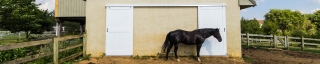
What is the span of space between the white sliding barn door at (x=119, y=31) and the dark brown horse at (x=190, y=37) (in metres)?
1.19

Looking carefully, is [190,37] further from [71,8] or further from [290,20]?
[290,20]

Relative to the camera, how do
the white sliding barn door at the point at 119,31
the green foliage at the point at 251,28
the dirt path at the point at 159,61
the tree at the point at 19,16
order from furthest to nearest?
the green foliage at the point at 251,28 → the tree at the point at 19,16 → the white sliding barn door at the point at 119,31 → the dirt path at the point at 159,61

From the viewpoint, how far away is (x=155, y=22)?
19.5 feet

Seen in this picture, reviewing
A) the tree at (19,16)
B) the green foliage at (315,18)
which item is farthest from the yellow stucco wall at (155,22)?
the green foliage at (315,18)

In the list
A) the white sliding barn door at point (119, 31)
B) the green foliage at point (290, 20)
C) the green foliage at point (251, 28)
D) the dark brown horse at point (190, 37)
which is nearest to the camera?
the dark brown horse at point (190, 37)

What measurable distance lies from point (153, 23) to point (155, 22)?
0.07 m

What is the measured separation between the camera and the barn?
19.2ft

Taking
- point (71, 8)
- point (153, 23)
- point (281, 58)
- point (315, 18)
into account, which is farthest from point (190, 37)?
point (315, 18)

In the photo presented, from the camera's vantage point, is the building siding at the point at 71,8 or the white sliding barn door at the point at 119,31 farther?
the building siding at the point at 71,8

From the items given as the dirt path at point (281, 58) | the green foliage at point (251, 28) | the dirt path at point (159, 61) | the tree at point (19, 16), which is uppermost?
the tree at point (19, 16)

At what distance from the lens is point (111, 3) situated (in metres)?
5.94

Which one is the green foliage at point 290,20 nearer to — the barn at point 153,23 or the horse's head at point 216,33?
the barn at point 153,23

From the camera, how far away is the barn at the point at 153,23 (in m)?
5.86

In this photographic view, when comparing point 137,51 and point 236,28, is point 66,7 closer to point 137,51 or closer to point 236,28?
point 137,51
